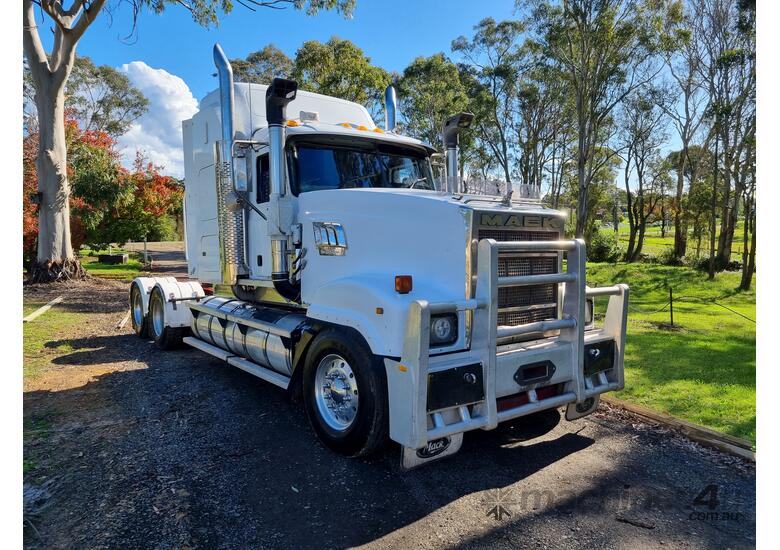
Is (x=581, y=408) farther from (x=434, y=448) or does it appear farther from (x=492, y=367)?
(x=434, y=448)

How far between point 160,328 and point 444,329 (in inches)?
255

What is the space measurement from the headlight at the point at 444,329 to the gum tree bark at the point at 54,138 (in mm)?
16164

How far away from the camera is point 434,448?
364 centimetres

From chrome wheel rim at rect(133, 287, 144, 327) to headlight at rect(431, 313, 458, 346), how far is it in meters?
7.28

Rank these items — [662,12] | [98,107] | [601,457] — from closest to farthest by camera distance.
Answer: [601,457] < [662,12] < [98,107]

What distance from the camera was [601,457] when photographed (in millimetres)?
4336

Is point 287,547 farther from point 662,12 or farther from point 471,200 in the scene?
point 662,12

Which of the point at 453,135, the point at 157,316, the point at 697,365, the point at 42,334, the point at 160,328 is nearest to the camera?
the point at 453,135

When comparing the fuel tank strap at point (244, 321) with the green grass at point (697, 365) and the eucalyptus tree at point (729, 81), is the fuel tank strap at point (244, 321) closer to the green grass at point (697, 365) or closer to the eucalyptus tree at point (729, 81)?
the green grass at point (697, 365)

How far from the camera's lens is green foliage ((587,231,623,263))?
35812 millimetres

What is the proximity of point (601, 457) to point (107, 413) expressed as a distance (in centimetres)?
503

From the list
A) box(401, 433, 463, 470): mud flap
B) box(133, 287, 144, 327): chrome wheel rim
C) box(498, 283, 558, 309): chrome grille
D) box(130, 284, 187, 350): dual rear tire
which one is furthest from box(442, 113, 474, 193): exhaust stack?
box(133, 287, 144, 327): chrome wheel rim

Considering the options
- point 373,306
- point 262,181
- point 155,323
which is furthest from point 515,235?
point 155,323

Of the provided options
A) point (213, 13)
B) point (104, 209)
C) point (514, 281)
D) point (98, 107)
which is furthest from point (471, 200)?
point (98, 107)
